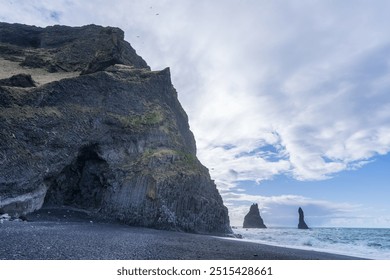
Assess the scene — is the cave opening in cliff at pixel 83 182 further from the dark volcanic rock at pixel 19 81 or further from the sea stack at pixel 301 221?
the sea stack at pixel 301 221

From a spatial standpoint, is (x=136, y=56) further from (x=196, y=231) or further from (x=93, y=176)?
(x=196, y=231)

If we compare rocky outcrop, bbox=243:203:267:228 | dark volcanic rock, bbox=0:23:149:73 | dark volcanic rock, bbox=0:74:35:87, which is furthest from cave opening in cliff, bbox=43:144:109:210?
rocky outcrop, bbox=243:203:267:228

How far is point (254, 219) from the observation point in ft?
572

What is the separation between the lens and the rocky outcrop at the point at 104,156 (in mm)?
32438

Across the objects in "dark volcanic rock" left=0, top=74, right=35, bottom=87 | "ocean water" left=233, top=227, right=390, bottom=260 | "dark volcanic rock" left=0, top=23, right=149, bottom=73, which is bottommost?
"ocean water" left=233, top=227, right=390, bottom=260

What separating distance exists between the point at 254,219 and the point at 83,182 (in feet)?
492

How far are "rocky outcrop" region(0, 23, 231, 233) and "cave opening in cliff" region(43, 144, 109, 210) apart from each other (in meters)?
0.13

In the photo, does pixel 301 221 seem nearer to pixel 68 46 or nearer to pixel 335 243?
pixel 335 243

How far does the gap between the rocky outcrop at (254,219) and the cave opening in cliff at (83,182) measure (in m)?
148

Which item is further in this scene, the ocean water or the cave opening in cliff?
the cave opening in cliff

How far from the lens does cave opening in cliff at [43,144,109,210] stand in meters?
37.1

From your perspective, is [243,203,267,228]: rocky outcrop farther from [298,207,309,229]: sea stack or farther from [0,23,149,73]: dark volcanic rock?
[0,23,149,73]: dark volcanic rock

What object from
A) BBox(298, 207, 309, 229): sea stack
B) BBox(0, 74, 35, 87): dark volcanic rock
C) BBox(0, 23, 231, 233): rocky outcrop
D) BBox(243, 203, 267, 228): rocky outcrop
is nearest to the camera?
BBox(0, 23, 231, 233): rocky outcrop

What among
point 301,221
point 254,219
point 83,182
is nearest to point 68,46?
point 83,182
